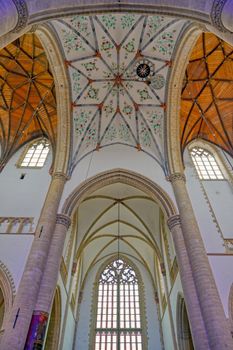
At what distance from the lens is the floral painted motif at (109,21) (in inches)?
454

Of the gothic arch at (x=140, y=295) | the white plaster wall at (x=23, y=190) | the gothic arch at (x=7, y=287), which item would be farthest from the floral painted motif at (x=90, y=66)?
the gothic arch at (x=140, y=295)

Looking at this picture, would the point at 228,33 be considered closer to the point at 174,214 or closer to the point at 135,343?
the point at 174,214

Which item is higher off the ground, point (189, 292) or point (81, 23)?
point (81, 23)

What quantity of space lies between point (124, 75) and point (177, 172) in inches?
228

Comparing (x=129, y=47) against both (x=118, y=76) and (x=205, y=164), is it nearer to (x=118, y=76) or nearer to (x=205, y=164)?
(x=118, y=76)

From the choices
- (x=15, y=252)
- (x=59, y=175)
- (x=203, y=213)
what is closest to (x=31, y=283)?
(x=15, y=252)

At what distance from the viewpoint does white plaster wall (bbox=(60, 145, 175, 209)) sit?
12.4 metres

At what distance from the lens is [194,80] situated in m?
14.1

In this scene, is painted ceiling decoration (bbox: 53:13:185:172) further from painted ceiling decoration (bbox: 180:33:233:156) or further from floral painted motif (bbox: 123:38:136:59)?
painted ceiling decoration (bbox: 180:33:233:156)

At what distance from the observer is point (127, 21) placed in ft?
38.4

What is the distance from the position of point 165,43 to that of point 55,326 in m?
13.8

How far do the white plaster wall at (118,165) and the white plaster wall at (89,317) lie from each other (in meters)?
8.06

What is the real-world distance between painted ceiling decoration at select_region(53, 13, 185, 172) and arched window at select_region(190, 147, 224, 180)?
7.86 feet

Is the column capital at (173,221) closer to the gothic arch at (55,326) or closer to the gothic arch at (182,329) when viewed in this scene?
the gothic arch at (182,329)
